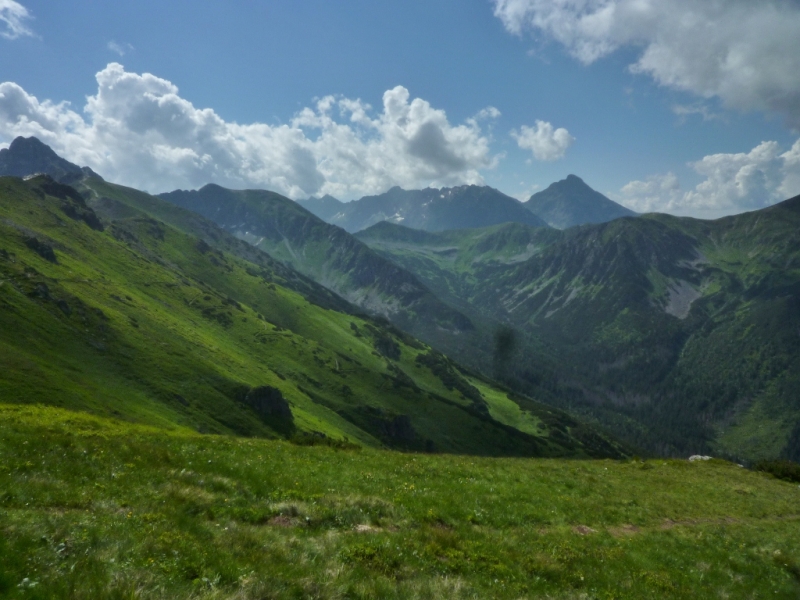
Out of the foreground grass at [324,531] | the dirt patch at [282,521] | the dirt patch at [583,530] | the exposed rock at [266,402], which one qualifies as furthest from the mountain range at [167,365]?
the dirt patch at [282,521]

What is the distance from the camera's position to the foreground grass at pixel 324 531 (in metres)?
9.72

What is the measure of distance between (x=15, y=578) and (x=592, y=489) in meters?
30.5

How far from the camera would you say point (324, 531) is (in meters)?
14.5

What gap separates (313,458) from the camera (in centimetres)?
2514

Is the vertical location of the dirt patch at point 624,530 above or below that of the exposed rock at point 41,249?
above

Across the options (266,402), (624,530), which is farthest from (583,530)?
(266,402)

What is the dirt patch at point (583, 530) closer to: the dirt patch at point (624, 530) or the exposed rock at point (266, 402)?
the dirt patch at point (624, 530)

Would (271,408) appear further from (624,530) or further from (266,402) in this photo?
(624,530)

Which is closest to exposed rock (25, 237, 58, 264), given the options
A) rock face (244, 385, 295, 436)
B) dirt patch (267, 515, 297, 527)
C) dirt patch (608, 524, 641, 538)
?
rock face (244, 385, 295, 436)

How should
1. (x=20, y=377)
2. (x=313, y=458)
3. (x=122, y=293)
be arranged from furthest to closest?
(x=122, y=293), (x=20, y=377), (x=313, y=458)

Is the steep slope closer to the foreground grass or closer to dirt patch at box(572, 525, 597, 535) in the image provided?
the foreground grass

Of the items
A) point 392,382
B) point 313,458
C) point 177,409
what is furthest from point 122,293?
point 313,458

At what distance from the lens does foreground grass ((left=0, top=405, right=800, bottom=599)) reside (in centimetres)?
972

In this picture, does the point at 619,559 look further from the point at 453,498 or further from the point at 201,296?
the point at 201,296
